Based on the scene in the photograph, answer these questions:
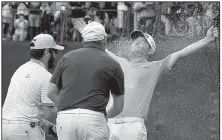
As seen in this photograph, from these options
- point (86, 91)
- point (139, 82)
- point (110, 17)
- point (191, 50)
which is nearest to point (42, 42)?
point (139, 82)

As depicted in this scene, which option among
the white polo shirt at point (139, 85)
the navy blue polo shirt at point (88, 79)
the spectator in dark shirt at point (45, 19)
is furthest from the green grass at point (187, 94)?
the navy blue polo shirt at point (88, 79)

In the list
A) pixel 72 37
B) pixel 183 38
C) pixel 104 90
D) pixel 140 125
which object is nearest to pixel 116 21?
pixel 72 37

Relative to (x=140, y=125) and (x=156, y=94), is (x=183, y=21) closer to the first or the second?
(x=156, y=94)

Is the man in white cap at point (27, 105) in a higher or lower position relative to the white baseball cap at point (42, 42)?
lower

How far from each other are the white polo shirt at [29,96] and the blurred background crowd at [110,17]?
5647 millimetres

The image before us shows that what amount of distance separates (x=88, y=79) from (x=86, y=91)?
0.10 m

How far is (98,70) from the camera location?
17.4ft

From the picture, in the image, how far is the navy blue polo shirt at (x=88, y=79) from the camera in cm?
529

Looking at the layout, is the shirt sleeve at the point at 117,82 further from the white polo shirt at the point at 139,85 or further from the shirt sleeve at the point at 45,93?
the white polo shirt at the point at 139,85

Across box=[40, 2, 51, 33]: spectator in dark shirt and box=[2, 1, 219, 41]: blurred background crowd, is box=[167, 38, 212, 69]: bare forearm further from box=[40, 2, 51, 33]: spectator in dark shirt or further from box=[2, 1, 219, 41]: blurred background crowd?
box=[40, 2, 51, 33]: spectator in dark shirt

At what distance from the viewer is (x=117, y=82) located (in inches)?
212

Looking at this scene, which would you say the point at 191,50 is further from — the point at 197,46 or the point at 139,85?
the point at 139,85

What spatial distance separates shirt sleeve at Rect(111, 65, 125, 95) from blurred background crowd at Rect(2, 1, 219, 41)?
239 inches

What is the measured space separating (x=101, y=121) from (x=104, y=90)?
26cm
